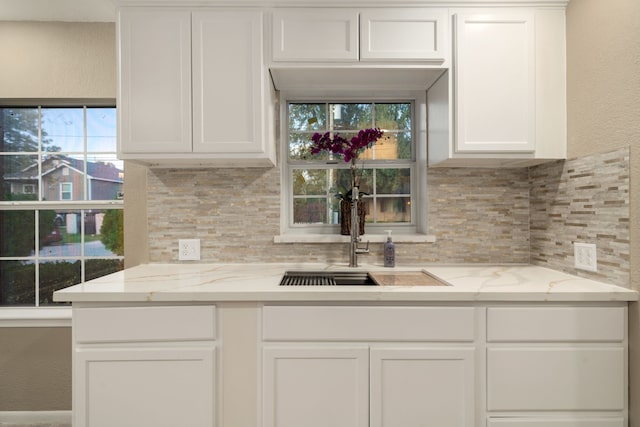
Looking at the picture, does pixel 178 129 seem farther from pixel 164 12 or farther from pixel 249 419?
pixel 249 419

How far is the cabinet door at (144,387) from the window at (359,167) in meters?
1.04

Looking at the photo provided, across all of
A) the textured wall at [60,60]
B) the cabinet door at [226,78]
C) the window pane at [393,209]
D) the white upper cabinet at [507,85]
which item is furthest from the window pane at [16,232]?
the white upper cabinet at [507,85]

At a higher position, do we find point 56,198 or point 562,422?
point 56,198

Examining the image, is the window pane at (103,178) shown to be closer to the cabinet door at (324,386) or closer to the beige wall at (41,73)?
the beige wall at (41,73)

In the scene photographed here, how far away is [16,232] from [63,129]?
0.71 meters

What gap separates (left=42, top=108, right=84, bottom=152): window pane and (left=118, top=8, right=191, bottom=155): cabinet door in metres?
0.82

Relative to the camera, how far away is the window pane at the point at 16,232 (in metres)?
2.33

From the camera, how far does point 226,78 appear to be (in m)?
1.79

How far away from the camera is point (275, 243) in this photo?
7.07 feet

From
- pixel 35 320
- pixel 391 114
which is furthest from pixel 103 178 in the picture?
pixel 391 114

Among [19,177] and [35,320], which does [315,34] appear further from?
[35,320]

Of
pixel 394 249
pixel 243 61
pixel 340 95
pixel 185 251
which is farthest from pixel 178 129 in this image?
pixel 394 249

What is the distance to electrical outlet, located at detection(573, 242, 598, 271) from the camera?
1.65 m

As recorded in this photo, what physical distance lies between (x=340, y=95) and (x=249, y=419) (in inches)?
68.9
